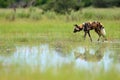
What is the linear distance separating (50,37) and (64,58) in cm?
647

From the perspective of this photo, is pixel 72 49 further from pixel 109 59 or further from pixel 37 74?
pixel 37 74

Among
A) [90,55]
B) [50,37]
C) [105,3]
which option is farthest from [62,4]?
[90,55]

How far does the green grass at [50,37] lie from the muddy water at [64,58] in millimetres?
404

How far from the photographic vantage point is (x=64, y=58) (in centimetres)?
1212

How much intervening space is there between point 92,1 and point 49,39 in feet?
89.5

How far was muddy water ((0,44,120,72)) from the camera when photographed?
1047cm

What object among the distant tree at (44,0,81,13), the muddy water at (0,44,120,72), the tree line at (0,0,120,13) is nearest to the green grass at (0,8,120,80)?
the muddy water at (0,44,120,72)

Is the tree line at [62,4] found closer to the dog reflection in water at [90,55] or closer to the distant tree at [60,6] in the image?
the distant tree at [60,6]

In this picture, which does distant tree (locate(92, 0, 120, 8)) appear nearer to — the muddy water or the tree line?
the tree line

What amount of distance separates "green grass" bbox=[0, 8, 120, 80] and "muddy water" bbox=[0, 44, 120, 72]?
40 centimetres

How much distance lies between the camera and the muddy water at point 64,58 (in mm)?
10469

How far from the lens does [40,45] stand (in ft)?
52.0

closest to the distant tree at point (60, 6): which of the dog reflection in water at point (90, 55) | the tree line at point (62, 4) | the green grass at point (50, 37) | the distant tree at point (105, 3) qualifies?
the tree line at point (62, 4)

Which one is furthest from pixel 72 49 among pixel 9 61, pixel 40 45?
pixel 9 61
